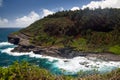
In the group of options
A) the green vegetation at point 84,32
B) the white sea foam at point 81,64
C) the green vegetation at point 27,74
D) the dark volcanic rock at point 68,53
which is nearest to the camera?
the green vegetation at point 27,74

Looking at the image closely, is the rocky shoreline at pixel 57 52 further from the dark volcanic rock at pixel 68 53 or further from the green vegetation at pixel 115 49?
the green vegetation at pixel 115 49

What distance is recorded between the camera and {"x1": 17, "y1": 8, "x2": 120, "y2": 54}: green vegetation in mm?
120500

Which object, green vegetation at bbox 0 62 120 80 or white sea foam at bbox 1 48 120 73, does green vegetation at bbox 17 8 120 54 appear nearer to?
white sea foam at bbox 1 48 120 73

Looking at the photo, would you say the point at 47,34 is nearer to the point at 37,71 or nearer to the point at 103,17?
the point at 103,17

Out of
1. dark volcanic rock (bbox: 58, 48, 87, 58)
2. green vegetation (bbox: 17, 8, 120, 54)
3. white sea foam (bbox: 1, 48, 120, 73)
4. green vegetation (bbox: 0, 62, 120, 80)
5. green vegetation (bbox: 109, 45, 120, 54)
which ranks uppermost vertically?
green vegetation (bbox: 0, 62, 120, 80)

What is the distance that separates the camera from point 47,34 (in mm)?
144500

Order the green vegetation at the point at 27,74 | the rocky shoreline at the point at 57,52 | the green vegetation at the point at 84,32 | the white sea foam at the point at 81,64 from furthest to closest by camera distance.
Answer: the green vegetation at the point at 84,32
the rocky shoreline at the point at 57,52
the white sea foam at the point at 81,64
the green vegetation at the point at 27,74

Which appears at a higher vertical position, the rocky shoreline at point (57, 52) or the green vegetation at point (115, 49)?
the green vegetation at point (115, 49)

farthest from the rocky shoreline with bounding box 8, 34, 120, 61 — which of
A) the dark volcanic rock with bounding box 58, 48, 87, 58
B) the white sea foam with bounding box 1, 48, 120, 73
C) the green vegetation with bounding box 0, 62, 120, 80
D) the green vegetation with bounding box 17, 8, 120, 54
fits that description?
the green vegetation with bounding box 0, 62, 120, 80

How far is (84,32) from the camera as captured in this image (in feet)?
444

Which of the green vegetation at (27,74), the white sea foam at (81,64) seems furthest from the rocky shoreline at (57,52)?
the green vegetation at (27,74)

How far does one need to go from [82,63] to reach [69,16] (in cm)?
7425

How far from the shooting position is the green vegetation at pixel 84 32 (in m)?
120

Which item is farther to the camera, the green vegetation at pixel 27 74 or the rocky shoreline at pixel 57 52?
the rocky shoreline at pixel 57 52
